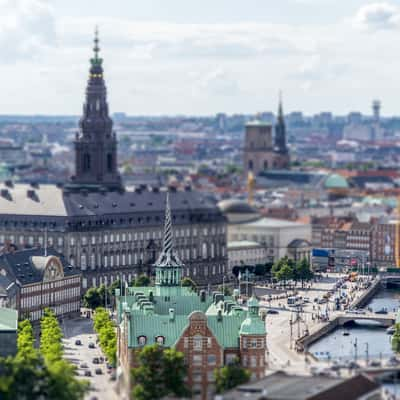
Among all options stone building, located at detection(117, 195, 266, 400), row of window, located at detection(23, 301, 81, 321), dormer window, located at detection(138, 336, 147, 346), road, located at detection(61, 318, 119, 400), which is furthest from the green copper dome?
row of window, located at detection(23, 301, 81, 321)

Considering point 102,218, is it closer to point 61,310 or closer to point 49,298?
point 61,310

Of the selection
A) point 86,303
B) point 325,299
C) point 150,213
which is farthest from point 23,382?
point 150,213

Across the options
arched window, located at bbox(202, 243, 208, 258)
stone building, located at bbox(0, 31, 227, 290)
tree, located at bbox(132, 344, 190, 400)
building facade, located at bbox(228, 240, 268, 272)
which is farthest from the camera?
building facade, located at bbox(228, 240, 268, 272)

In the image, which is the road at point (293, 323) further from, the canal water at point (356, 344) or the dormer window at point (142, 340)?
the dormer window at point (142, 340)

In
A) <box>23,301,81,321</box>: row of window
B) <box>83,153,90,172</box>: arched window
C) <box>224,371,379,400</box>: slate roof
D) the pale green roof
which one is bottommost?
<box>224,371,379,400</box>: slate roof

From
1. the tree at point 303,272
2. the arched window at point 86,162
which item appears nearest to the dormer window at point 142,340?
the tree at point 303,272

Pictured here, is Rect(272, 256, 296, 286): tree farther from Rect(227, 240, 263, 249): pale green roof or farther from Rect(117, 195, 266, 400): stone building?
Rect(117, 195, 266, 400): stone building

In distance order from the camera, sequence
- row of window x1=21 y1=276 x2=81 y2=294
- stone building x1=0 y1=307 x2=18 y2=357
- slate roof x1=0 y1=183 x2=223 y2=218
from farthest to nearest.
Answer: slate roof x1=0 y1=183 x2=223 y2=218
row of window x1=21 y1=276 x2=81 y2=294
stone building x1=0 y1=307 x2=18 y2=357
